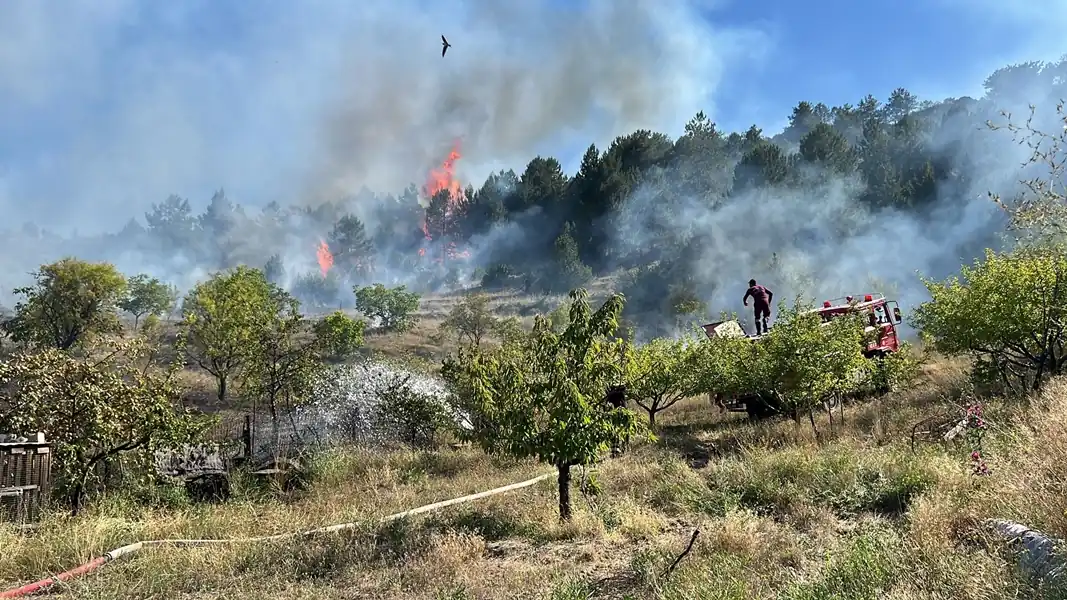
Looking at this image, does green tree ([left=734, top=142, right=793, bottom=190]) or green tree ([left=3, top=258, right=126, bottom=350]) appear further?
green tree ([left=734, top=142, right=793, bottom=190])

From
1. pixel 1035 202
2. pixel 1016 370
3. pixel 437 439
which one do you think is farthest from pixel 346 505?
pixel 1016 370

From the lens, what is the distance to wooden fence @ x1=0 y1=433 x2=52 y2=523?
9.20 m

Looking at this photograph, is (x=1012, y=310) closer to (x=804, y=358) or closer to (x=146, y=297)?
(x=804, y=358)

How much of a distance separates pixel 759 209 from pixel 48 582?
56941mm

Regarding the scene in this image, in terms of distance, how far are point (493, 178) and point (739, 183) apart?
46.2 meters

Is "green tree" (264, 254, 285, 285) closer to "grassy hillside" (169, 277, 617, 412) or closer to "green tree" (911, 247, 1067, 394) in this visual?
"grassy hillside" (169, 277, 617, 412)

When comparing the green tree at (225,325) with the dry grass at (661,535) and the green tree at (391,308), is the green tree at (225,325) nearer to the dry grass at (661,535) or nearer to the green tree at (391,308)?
the dry grass at (661,535)

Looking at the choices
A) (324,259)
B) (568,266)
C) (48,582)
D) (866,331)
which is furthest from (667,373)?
(324,259)

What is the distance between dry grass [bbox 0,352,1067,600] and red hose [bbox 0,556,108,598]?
0.20 metres

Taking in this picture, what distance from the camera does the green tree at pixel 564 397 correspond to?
7.70 meters

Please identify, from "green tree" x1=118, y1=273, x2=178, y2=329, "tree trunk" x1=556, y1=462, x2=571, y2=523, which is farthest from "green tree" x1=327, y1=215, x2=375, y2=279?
"tree trunk" x1=556, y1=462, x2=571, y2=523

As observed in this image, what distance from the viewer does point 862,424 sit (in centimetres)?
1354

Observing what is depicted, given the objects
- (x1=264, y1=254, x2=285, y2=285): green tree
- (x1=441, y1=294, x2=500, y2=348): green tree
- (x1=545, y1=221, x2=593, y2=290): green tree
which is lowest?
(x1=441, y1=294, x2=500, y2=348): green tree

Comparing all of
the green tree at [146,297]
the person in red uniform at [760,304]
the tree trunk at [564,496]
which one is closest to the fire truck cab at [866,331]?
the person in red uniform at [760,304]
